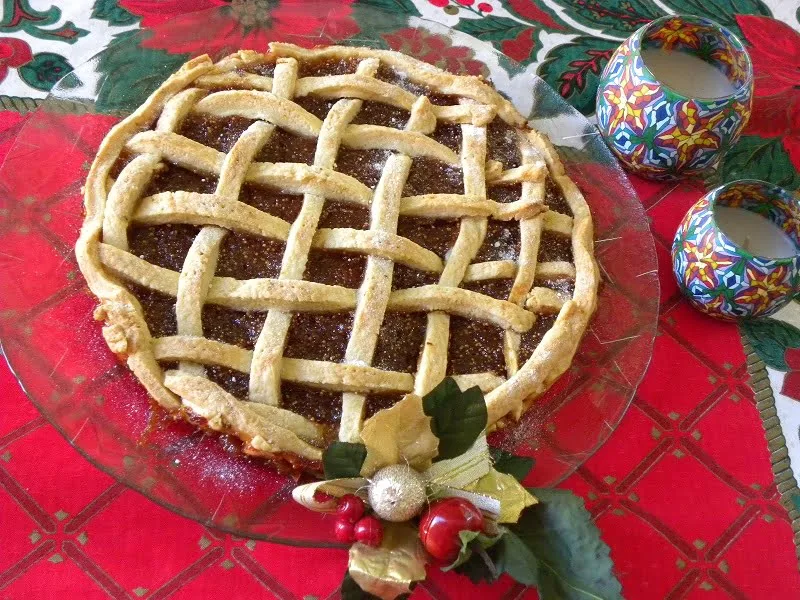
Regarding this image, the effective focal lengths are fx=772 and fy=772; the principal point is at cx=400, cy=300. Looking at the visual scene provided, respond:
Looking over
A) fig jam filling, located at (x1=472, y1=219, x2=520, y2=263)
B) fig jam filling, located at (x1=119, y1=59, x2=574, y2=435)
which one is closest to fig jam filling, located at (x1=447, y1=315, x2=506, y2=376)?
fig jam filling, located at (x1=119, y1=59, x2=574, y2=435)

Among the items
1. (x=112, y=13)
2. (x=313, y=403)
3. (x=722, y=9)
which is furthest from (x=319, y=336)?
(x=722, y=9)

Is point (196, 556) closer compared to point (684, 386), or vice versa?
point (196, 556)

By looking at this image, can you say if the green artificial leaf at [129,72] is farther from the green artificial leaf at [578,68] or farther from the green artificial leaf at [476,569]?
the green artificial leaf at [476,569]

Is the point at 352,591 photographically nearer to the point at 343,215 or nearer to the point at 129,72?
the point at 343,215

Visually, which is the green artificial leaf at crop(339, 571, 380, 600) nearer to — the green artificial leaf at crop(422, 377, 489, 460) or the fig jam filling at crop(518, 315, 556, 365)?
the green artificial leaf at crop(422, 377, 489, 460)

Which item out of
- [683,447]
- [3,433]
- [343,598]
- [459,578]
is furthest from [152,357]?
[683,447]

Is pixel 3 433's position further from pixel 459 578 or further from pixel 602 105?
pixel 602 105
